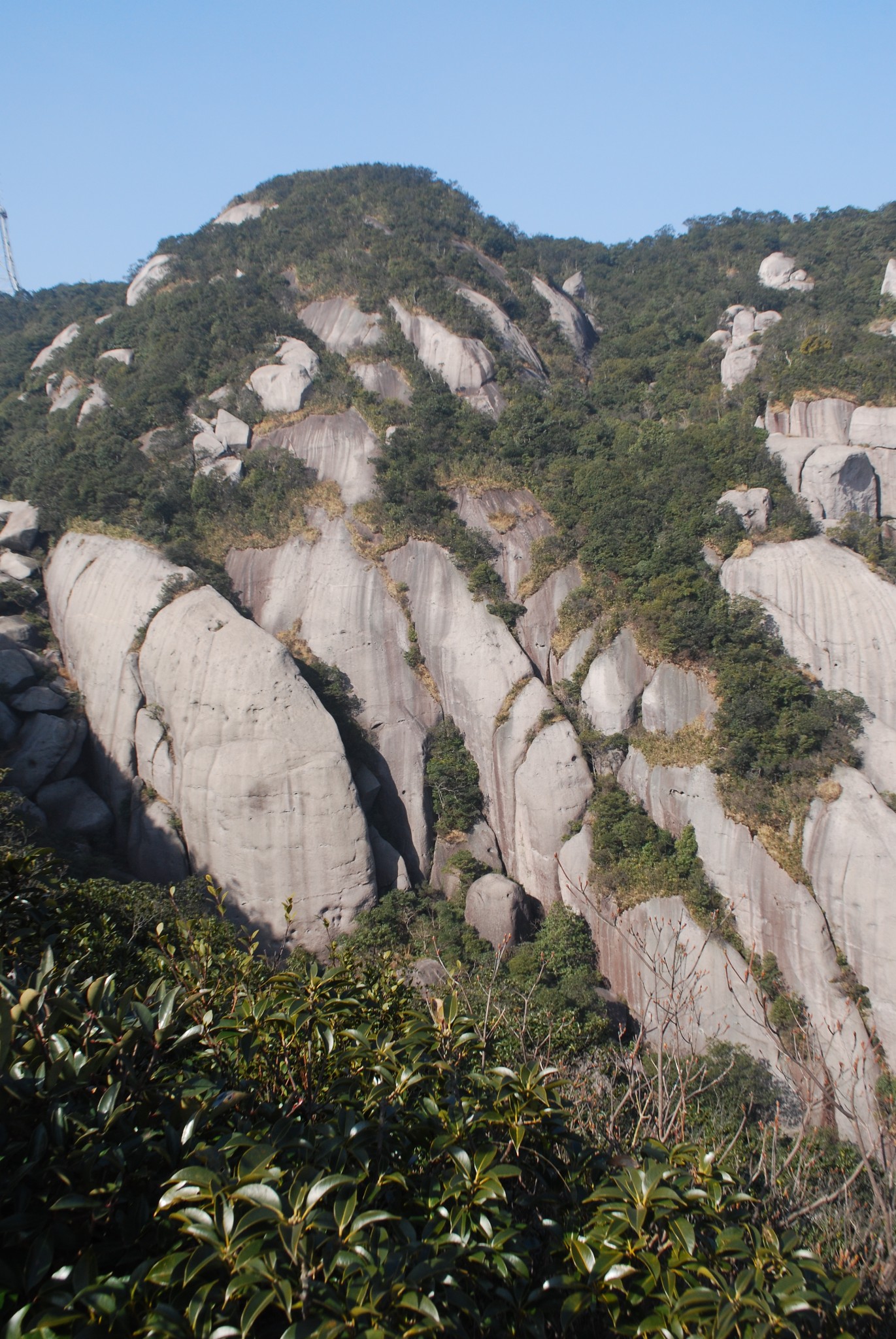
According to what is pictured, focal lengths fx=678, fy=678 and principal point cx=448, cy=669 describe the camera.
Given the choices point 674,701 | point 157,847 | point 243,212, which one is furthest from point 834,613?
point 243,212

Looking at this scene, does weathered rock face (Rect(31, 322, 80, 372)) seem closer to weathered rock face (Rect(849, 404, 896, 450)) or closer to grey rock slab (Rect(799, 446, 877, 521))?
grey rock slab (Rect(799, 446, 877, 521))

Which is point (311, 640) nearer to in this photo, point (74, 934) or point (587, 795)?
point (587, 795)

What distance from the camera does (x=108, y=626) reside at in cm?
2167

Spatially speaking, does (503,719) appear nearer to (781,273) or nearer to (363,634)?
(363,634)

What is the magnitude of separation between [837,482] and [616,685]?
10790mm

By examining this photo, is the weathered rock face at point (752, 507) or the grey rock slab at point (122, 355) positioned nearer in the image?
the weathered rock face at point (752, 507)

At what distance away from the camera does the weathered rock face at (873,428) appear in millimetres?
24250

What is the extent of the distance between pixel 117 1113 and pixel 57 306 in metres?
60.1

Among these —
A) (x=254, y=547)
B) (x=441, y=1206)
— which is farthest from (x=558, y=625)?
(x=441, y=1206)

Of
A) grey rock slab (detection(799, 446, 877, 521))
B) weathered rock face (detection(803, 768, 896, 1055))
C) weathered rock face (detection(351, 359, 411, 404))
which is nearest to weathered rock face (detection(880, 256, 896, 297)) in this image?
grey rock slab (detection(799, 446, 877, 521))

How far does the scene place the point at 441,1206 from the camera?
3.28 metres

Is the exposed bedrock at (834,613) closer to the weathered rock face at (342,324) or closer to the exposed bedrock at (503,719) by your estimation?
the exposed bedrock at (503,719)

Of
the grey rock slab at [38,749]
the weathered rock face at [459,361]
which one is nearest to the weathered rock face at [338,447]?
the weathered rock face at [459,361]

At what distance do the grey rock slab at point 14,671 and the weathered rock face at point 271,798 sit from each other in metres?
6.06
